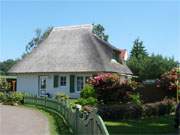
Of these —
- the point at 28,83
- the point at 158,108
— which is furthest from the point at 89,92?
the point at 28,83

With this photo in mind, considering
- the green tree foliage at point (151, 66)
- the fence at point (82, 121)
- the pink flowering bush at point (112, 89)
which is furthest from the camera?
the green tree foliage at point (151, 66)

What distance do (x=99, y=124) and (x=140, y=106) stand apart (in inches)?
514

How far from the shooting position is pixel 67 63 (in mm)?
41250

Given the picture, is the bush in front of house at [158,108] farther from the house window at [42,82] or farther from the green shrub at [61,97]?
→ the house window at [42,82]

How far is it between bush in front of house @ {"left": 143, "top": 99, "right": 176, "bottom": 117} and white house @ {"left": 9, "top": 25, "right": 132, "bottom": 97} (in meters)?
15.3

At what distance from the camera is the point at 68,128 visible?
15.5 meters

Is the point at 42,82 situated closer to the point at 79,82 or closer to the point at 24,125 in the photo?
the point at 79,82

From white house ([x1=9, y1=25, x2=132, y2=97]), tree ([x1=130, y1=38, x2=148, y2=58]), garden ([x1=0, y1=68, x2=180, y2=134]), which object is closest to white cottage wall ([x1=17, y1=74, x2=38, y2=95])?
white house ([x1=9, y1=25, x2=132, y2=97])

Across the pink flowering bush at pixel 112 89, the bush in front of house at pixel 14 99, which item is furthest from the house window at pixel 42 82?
the pink flowering bush at pixel 112 89

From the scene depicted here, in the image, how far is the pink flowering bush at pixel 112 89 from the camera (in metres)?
23.4

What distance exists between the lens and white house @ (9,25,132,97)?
4053 centimetres

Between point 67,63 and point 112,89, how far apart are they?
1827 cm

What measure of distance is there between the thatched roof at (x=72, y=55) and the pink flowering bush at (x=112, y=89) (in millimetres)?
15085

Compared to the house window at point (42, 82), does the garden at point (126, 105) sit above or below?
below
